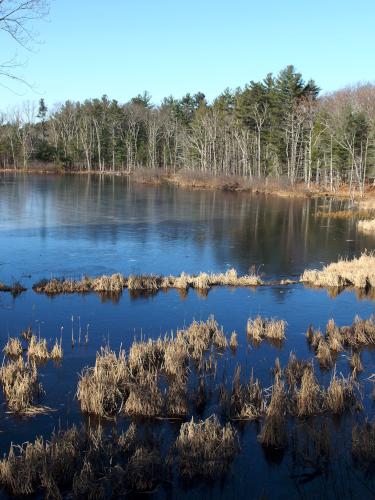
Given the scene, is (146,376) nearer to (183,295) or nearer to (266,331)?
(266,331)

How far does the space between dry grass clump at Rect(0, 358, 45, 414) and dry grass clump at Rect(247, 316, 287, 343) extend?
224 inches

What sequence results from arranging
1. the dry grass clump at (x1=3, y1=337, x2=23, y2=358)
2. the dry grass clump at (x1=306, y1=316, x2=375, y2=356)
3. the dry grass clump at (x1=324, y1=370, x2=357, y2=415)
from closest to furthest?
the dry grass clump at (x1=324, y1=370, x2=357, y2=415) → the dry grass clump at (x1=3, y1=337, x2=23, y2=358) → the dry grass clump at (x1=306, y1=316, x2=375, y2=356)

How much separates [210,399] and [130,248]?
16516mm

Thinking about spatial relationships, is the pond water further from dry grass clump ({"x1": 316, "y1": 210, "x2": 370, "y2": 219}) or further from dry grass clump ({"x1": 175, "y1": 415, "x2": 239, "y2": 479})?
dry grass clump ({"x1": 316, "y1": 210, "x2": 370, "y2": 219})

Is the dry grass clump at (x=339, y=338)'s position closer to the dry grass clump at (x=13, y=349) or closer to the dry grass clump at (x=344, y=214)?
the dry grass clump at (x=13, y=349)

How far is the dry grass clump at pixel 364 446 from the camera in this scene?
822 centimetres

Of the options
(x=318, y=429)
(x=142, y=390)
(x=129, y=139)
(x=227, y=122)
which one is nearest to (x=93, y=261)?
(x=142, y=390)

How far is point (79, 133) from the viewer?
3912 inches

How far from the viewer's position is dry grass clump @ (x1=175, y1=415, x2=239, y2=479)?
310 inches

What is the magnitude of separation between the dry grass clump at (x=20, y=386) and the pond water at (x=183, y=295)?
223mm

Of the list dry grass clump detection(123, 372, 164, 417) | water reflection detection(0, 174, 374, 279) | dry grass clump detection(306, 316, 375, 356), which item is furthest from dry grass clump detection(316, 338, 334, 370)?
water reflection detection(0, 174, 374, 279)

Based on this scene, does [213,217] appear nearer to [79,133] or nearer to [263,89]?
[263,89]

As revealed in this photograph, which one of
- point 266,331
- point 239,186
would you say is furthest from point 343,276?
point 239,186

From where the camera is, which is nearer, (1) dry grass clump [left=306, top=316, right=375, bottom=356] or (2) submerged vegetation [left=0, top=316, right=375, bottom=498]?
(2) submerged vegetation [left=0, top=316, right=375, bottom=498]
